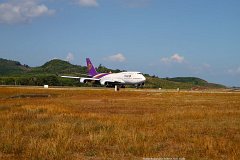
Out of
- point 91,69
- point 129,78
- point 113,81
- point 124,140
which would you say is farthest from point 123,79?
point 124,140

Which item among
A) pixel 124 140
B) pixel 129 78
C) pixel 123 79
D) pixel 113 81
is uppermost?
pixel 129 78

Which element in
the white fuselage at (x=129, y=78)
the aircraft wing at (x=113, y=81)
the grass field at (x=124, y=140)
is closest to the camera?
the grass field at (x=124, y=140)

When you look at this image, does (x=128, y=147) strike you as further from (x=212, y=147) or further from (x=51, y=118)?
(x=51, y=118)

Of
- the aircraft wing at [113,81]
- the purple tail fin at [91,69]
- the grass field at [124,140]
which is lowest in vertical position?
the grass field at [124,140]

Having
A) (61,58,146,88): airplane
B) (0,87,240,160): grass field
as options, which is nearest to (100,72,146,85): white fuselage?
(61,58,146,88): airplane

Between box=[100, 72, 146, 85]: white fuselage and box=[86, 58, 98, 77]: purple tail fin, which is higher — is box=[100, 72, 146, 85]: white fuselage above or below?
below

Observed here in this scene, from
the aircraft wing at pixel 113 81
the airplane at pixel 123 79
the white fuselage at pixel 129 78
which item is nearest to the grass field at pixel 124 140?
the white fuselage at pixel 129 78

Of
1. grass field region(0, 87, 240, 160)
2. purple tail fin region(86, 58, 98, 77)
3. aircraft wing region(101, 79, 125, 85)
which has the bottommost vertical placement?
grass field region(0, 87, 240, 160)

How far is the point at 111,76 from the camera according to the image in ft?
346

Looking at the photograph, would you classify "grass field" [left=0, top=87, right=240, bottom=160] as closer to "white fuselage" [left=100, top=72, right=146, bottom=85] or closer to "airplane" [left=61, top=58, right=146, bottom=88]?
"white fuselage" [left=100, top=72, right=146, bottom=85]

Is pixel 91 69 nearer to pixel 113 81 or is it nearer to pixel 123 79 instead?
pixel 113 81

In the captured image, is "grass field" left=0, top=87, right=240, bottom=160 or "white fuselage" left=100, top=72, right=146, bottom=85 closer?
"grass field" left=0, top=87, right=240, bottom=160

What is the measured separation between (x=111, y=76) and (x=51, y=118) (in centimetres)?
7955

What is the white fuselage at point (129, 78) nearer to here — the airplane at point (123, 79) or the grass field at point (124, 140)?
the airplane at point (123, 79)
